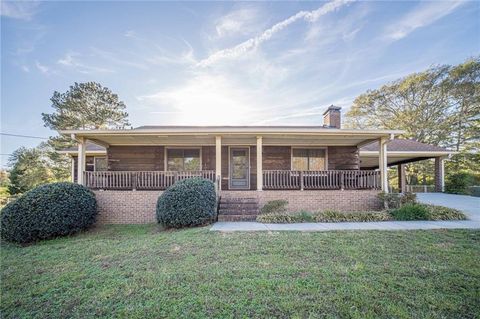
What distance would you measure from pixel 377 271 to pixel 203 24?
11.4m

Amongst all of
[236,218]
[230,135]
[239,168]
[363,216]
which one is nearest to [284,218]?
[236,218]

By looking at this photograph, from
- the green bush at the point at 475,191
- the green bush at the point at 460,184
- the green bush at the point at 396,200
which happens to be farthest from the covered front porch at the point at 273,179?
the green bush at the point at 475,191

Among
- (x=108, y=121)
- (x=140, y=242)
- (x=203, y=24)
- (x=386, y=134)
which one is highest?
(x=203, y=24)

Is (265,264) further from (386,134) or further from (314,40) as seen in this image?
(314,40)

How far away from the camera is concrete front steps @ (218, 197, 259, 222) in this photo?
Answer: 8070 mm

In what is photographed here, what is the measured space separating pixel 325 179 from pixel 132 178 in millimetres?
8749

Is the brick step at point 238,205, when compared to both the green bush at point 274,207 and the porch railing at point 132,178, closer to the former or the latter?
the green bush at point 274,207

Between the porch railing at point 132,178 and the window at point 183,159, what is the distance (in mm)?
1428

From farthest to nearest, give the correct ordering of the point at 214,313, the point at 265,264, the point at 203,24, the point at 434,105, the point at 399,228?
the point at 434,105, the point at 203,24, the point at 399,228, the point at 265,264, the point at 214,313

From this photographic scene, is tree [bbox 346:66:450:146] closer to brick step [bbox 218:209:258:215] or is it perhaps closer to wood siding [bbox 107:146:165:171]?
brick step [bbox 218:209:258:215]

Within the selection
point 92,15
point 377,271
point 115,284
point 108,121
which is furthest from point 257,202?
point 108,121

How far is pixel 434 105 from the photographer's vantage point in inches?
888

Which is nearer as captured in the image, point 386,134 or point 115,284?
point 115,284

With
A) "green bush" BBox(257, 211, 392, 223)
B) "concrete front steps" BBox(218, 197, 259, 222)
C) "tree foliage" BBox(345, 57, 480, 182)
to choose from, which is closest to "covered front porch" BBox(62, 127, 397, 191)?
"concrete front steps" BBox(218, 197, 259, 222)
